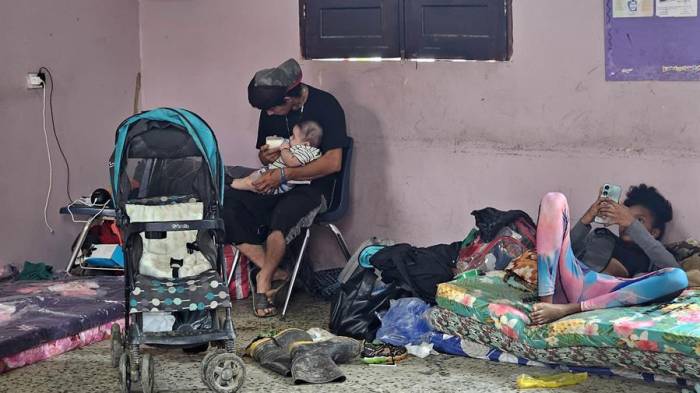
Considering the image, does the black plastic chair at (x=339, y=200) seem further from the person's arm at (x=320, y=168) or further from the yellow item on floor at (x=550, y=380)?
the yellow item on floor at (x=550, y=380)

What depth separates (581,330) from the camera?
5086 mm

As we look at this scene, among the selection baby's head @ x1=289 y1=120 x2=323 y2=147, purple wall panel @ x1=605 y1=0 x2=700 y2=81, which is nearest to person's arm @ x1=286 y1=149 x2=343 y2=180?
baby's head @ x1=289 y1=120 x2=323 y2=147

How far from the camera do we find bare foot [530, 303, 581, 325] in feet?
17.3

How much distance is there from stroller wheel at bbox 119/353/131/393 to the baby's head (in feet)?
6.78

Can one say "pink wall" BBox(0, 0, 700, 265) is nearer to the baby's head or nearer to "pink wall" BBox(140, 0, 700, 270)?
"pink wall" BBox(140, 0, 700, 270)

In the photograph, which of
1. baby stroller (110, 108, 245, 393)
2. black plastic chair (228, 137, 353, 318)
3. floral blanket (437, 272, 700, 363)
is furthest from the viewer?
black plastic chair (228, 137, 353, 318)

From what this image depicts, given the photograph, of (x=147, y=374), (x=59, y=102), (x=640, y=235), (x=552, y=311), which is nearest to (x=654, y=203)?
(x=640, y=235)

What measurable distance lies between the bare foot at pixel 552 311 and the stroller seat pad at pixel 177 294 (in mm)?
1405

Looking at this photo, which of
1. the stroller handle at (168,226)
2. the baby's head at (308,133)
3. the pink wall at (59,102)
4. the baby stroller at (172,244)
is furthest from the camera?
the pink wall at (59,102)

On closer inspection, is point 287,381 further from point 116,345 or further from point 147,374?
point 116,345

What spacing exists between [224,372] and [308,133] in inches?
80.0

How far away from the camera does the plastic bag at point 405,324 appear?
576 cm

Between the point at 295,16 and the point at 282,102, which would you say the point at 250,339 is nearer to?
the point at 282,102

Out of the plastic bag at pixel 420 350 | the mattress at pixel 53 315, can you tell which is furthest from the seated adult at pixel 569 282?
the mattress at pixel 53 315
